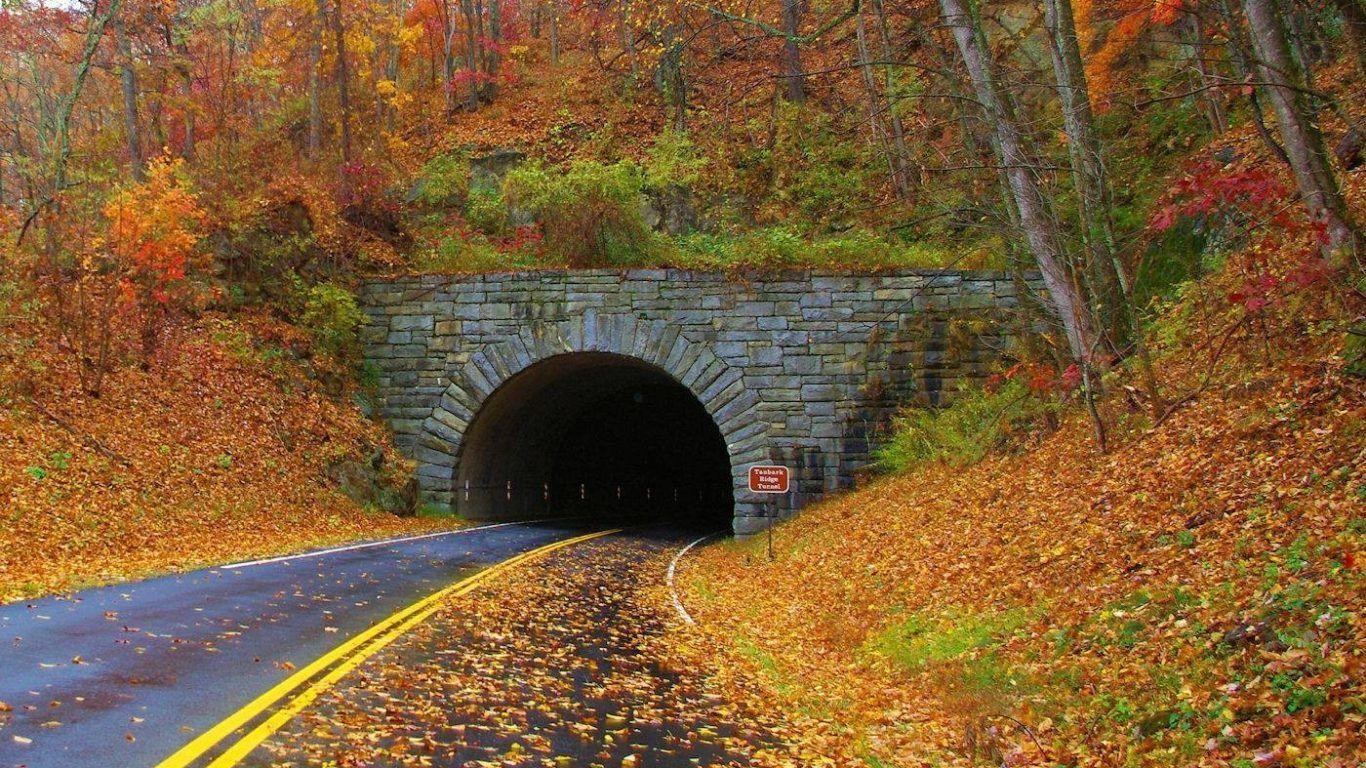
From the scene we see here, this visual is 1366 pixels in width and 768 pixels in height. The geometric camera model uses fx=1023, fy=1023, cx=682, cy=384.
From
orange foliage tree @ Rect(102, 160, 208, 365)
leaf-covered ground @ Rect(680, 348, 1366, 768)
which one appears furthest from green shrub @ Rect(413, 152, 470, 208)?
leaf-covered ground @ Rect(680, 348, 1366, 768)

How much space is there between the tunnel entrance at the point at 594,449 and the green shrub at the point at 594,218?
7.63 feet

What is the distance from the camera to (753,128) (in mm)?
29391

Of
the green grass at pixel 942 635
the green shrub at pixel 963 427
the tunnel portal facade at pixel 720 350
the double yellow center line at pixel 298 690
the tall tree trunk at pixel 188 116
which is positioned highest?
the tall tree trunk at pixel 188 116

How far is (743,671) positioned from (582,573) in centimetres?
617

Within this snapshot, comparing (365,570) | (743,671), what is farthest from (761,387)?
(743,671)

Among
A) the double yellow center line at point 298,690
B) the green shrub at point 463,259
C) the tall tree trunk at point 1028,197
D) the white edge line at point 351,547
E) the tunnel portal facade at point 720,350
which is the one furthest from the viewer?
the green shrub at point 463,259

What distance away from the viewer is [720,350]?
71.0ft

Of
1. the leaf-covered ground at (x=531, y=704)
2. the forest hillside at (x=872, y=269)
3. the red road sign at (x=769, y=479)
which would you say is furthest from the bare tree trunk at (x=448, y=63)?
the leaf-covered ground at (x=531, y=704)

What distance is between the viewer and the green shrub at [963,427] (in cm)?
1576

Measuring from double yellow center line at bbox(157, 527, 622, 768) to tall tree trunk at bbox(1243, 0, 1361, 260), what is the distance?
28.1ft

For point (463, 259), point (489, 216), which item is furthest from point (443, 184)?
point (463, 259)

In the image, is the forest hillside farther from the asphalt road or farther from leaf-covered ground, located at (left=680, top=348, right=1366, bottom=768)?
the asphalt road

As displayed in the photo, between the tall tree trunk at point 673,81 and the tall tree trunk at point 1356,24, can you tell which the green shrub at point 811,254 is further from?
the tall tree trunk at point 1356,24

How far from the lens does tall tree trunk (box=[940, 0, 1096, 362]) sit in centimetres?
1266
